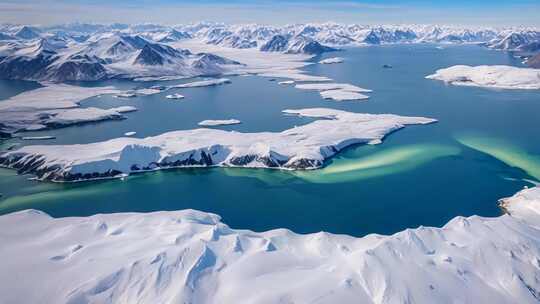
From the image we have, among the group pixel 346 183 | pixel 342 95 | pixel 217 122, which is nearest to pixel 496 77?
pixel 342 95

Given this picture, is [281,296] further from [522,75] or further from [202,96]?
[522,75]

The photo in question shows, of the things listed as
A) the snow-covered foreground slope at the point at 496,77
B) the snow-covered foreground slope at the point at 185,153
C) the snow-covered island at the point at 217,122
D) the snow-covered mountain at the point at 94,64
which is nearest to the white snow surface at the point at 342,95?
the snow-covered island at the point at 217,122

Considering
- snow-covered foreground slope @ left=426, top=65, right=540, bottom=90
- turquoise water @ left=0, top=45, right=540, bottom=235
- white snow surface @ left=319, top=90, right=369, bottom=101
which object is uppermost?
snow-covered foreground slope @ left=426, top=65, right=540, bottom=90

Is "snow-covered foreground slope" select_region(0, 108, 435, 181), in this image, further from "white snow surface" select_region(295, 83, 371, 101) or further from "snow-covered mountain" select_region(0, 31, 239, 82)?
"snow-covered mountain" select_region(0, 31, 239, 82)

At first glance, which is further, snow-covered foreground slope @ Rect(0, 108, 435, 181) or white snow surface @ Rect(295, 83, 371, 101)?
white snow surface @ Rect(295, 83, 371, 101)

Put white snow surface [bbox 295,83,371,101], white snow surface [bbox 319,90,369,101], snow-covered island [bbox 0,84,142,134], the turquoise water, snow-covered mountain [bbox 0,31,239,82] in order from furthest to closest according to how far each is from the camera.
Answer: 1. snow-covered mountain [bbox 0,31,239,82]
2. white snow surface [bbox 295,83,371,101]
3. white snow surface [bbox 319,90,369,101]
4. snow-covered island [bbox 0,84,142,134]
5. the turquoise water

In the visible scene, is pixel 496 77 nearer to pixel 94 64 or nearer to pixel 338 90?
pixel 338 90

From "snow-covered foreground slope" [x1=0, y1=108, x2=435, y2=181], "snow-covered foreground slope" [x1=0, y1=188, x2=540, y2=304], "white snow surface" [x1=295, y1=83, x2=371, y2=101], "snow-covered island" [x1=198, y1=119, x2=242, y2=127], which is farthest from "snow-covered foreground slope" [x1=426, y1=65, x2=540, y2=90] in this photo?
"snow-covered foreground slope" [x1=0, y1=188, x2=540, y2=304]

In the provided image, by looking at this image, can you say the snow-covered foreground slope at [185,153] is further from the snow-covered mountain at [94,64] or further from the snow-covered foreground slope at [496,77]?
the snow-covered mountain at [94,64]
